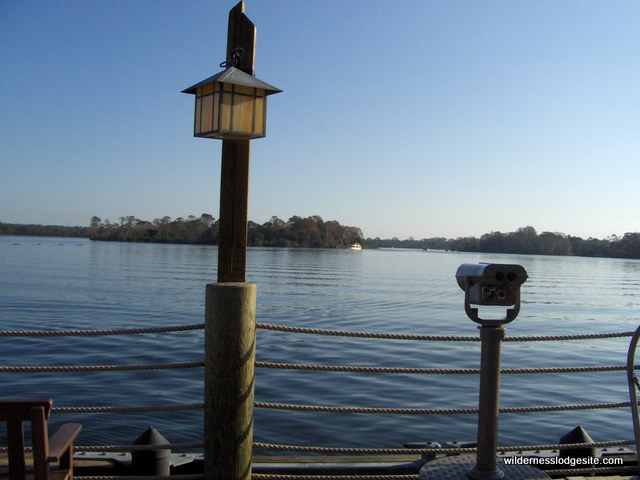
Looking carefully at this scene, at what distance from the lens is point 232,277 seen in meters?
3.36

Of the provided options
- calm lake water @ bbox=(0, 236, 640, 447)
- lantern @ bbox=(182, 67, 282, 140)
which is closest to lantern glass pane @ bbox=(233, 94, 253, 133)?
lantern @ bbox=(182, 67, 282, 140)

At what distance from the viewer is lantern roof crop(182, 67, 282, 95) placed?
3.22 metres

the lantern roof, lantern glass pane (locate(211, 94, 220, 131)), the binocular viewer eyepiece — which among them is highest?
the lantern roof

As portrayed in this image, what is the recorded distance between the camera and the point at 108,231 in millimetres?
137250

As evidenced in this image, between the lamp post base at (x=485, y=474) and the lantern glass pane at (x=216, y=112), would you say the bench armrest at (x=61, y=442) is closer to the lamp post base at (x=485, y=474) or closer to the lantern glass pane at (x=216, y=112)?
the lantern glass pane at (x=216, y=112)

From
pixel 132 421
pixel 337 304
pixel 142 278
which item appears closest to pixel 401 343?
pixel 132 421

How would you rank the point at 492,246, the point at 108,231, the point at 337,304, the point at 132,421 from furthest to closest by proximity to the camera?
1. the point at 108,231
2. the point at 492,246
3. the point at 337,304
4. the point at 132,421

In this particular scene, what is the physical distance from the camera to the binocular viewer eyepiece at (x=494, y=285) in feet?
9.77

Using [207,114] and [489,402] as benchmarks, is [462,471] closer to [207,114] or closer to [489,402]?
[489,402]

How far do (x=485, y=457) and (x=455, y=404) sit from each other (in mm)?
7167

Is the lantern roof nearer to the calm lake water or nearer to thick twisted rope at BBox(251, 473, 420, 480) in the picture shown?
thick twisted rope at BBox(251, 473, 420, 480)

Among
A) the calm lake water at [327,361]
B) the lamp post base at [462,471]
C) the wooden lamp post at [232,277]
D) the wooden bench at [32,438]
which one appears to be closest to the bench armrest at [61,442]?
the wooden bench at [32,438]

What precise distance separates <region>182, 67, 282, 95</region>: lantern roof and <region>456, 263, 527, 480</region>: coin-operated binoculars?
4.53 feet

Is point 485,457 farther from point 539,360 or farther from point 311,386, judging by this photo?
point 539,360
